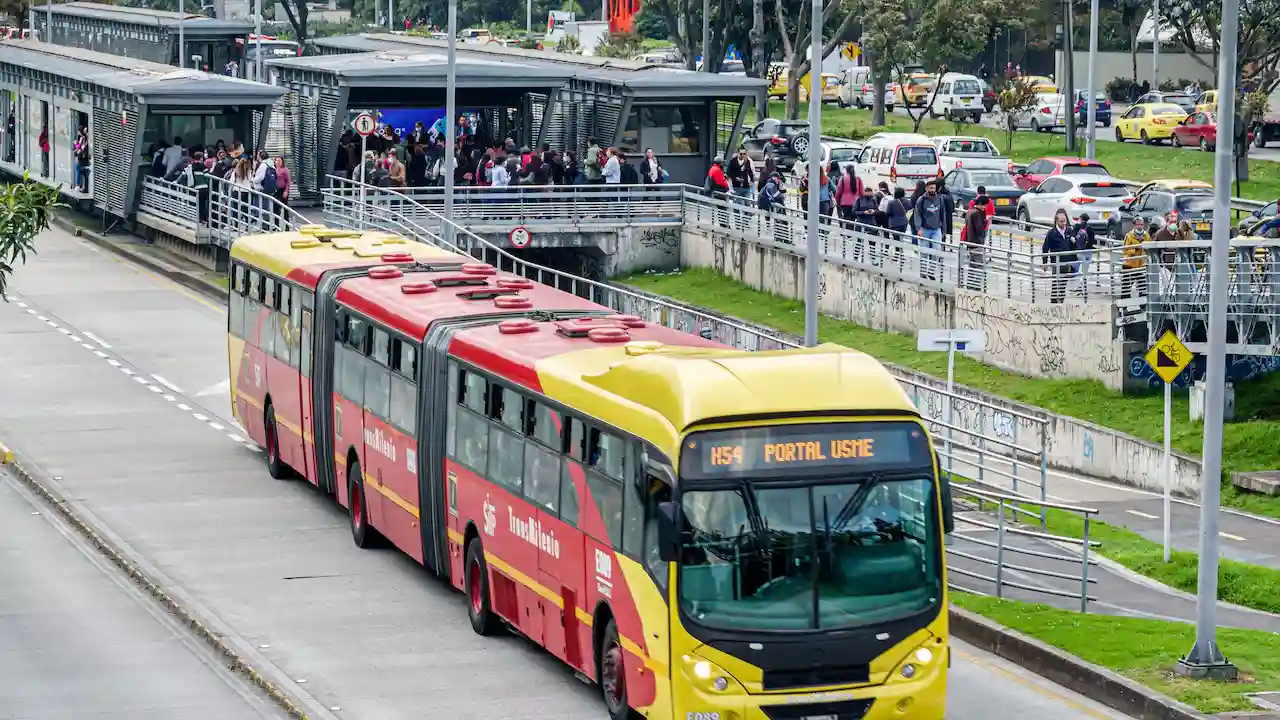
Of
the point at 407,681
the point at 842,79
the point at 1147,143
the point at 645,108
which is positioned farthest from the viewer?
the point at 842,79

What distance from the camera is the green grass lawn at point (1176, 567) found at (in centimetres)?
2075

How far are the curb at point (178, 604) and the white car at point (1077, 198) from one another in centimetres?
2576

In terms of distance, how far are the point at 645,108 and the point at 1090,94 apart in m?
14.8

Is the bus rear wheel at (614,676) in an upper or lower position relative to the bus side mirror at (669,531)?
lower

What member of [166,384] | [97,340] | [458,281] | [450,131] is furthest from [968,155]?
[458,281]

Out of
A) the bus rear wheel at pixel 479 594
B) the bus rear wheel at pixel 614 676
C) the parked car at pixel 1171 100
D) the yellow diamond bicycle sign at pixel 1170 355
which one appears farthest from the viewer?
the parked car at pixel 1171 100

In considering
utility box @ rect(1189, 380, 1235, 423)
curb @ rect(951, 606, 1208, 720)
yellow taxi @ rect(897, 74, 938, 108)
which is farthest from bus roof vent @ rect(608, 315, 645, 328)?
yellow taxi @ rect(897, 74, 938, 108)

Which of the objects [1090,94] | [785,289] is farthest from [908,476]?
[1090,94]

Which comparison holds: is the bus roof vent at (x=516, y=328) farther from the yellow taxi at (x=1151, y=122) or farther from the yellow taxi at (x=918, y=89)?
the yellow taxi at (x=918, y=89)

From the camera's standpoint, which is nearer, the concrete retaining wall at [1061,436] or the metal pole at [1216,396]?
the metal pole at [1216,396]

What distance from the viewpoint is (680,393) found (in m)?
14.3

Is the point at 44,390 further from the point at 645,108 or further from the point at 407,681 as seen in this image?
the point at 645,108

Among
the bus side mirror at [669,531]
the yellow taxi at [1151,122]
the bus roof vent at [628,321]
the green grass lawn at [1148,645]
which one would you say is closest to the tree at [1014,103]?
the yellow taxi at [1151,122]

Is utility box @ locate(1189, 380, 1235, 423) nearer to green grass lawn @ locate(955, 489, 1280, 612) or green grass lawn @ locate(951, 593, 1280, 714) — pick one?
green grass lawn @ locate(955, 489, 1280, 612)
